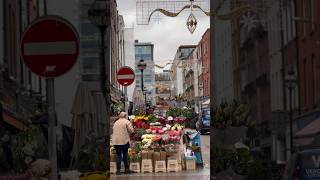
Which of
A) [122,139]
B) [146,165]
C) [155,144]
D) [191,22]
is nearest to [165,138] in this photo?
[155,144]

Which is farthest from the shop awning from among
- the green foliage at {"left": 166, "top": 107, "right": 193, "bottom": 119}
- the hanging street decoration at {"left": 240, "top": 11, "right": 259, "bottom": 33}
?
the green foliage at {"left": 166, "top": 107, "right": 193, "bottom": 119}

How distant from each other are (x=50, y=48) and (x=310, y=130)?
2.59 metres

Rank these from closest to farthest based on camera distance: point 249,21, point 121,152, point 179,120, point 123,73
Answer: point 249,21
point 123,73
point 121,152
point 179,120

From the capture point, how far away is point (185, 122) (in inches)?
766

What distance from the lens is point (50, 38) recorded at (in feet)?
22.6

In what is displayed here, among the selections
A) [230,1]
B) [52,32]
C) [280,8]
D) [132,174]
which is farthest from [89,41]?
[132,174]

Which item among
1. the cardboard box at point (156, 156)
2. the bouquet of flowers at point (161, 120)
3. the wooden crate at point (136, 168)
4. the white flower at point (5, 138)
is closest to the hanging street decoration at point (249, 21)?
the white flower at point (5, 138)

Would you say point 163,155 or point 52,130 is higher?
point 52,130

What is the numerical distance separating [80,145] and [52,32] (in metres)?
1.11

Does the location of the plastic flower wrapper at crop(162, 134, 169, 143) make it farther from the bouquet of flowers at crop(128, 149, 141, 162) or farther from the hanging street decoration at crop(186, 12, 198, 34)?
the hanging street decoration at crop(186, 12, 198, 34)

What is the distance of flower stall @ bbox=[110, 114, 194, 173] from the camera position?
15687 mm

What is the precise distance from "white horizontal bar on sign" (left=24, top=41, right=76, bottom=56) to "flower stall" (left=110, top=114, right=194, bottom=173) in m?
7.99

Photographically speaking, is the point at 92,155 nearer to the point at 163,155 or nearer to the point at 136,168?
the point at 136,168

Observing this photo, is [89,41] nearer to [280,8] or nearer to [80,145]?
[80,145]
